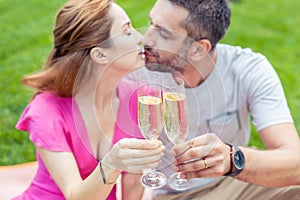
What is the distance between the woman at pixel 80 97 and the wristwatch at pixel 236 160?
307 mm

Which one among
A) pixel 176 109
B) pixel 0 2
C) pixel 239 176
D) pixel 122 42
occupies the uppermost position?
pixel 122 42

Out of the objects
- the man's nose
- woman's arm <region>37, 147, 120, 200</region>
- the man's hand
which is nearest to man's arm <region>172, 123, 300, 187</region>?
the man's hand

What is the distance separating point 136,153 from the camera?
1373 millimetres

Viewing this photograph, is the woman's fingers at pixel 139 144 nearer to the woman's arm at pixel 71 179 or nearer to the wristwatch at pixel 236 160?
the woman's arm at pixel 71 179

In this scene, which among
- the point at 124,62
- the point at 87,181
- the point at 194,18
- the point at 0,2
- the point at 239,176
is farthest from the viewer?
the point at 0,2

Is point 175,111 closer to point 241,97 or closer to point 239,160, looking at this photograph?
point 239,160

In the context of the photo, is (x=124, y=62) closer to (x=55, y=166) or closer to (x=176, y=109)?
(x=176, y=109)

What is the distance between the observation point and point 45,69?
1872 millimetres

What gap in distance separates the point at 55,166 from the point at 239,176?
0.60m

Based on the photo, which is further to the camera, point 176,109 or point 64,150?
point 64,150

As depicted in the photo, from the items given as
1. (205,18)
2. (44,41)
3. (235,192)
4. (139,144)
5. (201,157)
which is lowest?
(44,41)

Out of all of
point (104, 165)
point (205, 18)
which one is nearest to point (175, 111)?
point (104, 165)

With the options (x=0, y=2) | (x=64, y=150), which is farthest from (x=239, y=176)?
(x=0, y=2)

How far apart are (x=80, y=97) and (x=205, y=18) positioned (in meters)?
0.56
